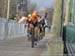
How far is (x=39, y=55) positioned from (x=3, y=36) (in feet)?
42.7

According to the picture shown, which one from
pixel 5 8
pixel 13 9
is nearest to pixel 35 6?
pixel 13 9

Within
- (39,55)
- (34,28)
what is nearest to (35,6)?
(34,28)

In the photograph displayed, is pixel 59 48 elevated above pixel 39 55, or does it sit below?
above

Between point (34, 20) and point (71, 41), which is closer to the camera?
point (71, 41)

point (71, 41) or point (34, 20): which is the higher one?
point (34, 20)

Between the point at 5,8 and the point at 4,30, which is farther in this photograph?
the point at 5,8

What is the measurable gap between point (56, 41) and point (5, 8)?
89.3ft

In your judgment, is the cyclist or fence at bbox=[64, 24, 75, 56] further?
the cyclist

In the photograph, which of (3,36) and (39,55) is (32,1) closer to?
(3,36)

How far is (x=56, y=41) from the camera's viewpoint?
7887 millimetres

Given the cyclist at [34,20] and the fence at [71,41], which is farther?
the cyclist at [34,20]

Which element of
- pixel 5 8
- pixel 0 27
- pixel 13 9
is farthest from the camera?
pixel 13 9

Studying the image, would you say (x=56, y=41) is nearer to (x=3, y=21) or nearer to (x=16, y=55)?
(x=16, y=55)

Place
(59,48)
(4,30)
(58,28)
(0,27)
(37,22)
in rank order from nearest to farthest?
(59,48), (58,28), (37,22), (0,27), (4,30)
